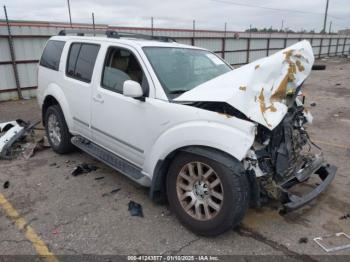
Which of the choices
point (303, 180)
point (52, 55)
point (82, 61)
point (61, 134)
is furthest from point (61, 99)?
point (303, 180)

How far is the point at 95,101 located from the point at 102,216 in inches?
62.3

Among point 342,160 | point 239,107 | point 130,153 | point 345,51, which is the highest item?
point 239,107

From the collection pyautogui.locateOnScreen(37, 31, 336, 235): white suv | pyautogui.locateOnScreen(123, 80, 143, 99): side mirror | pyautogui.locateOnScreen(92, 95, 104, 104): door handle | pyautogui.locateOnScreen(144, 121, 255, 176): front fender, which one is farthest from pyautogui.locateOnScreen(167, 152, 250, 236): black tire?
pyautogui.locateOnScreen(92, 95, 104, 104): door handle

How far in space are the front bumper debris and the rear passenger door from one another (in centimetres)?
283

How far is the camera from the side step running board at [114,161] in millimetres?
3674

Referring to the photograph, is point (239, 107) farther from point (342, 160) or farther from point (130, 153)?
point (342, 160)

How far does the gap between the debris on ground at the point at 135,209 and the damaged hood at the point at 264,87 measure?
1382 mm

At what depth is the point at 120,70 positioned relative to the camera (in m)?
4.03

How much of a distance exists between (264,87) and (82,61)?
2.82m

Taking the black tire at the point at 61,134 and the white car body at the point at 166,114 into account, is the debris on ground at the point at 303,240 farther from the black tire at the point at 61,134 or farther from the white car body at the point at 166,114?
the black tire at the point at 61,134

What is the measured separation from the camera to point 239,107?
2980 millimetres

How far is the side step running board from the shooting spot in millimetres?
3674

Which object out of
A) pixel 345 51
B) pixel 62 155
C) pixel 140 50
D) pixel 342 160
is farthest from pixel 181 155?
pixel 345 51

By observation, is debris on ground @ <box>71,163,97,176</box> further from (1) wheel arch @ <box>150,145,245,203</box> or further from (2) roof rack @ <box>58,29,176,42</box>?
(2) roof rack @ <box>58,29,176,42</box>
